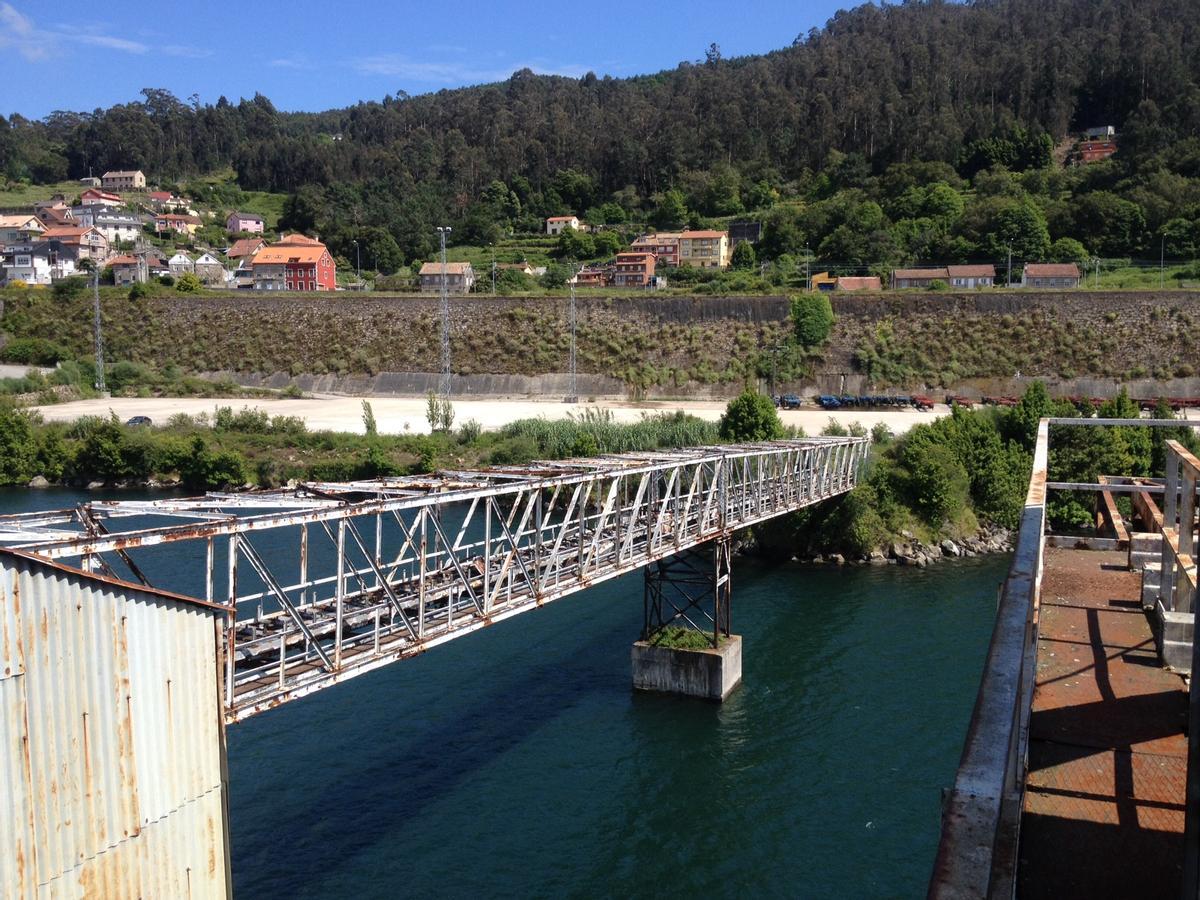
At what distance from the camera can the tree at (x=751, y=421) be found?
3166 centimetres

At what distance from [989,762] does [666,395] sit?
162 feet

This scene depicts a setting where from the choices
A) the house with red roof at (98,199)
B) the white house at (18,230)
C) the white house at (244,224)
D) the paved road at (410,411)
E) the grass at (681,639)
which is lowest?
the grass at (681,639)

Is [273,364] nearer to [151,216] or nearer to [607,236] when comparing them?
[607,236]

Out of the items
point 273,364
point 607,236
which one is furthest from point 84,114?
point 273,364

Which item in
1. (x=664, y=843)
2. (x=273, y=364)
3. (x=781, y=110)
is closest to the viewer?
(x=664, y=843)

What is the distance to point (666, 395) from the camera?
5156 centimetres

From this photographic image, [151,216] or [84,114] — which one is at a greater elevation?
[84,114]

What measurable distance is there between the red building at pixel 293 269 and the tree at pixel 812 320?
3964 centimetres

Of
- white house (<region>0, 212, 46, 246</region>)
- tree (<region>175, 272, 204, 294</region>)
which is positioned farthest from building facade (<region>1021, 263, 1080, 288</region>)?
white house (<region>0, 212, 46, 246</region>)

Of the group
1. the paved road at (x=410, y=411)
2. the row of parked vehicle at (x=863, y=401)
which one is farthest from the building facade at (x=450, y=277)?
the row of parked vehicle at (x=863, y=401)

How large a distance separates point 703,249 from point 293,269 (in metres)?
31.9

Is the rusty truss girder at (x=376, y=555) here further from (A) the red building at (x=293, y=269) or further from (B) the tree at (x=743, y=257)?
(A) the red building at (x=293, y=269)

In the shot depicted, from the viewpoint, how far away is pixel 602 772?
49.1 feet

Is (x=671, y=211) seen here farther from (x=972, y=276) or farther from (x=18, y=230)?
(x=18, y=230)
